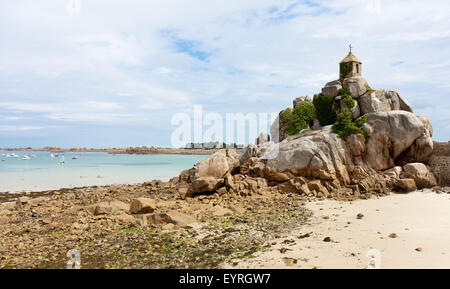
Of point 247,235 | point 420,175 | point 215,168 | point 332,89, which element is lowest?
point 247,235

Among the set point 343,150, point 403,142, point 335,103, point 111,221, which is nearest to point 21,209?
point 111,221

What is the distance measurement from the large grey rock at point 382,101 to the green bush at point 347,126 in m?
1.81

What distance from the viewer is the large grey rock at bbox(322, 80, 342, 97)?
2501 cm

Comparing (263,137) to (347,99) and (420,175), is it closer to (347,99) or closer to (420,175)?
(347,99)

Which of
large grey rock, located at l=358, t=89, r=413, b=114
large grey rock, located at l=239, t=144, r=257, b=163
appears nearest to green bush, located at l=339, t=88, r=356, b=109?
large grey rock, located at l=358, t=89, r=413, b=114

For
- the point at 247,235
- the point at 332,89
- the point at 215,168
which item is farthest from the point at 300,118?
the point at 247,235

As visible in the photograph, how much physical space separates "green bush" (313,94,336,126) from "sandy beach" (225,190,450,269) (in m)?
10.4

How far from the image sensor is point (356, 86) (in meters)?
Result: 24.4

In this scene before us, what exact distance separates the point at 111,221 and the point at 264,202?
845 centimetres

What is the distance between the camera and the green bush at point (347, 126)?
21.6 m

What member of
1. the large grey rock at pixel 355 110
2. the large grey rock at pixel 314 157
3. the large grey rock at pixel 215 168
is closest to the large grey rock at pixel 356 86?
the large grey rock at pixel 355 110

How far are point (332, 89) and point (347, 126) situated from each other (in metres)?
4.97

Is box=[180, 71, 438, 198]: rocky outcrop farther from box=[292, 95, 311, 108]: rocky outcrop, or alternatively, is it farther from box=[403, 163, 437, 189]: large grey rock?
box=[292, 95, 311, 108]: rocky outcrop

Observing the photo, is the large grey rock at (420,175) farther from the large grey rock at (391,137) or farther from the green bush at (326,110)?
the green bush at (326,110)
